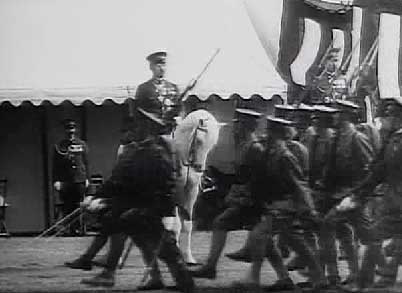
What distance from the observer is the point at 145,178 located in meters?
5.14

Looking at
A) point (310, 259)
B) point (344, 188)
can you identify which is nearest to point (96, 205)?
point (310, 259)

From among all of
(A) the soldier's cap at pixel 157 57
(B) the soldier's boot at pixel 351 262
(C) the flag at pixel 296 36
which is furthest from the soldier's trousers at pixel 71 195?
(B) the soldier's boot at pixel 351 262

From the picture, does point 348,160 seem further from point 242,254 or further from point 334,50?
point 242,254

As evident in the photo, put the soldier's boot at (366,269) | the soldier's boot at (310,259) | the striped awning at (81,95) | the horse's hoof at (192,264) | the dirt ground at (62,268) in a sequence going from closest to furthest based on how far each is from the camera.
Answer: the striped awning at (81,95), the dirt ground at (62,268), the horse's hoof at (192,264), the soldier's boot at (310,259), the soldier's boot at (366,269)

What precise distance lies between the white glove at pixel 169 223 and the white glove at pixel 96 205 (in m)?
0.35

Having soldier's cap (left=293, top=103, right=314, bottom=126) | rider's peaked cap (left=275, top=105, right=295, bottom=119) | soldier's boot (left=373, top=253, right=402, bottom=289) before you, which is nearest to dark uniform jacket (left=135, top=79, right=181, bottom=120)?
rider's peaked cap (left=275, top=105, right=295, bottom=119)

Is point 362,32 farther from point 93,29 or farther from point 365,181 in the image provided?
point 93,29

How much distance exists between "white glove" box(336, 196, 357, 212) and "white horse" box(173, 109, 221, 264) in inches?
32.8

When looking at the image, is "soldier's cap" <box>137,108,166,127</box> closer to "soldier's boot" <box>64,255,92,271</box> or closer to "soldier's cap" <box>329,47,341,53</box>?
"soldier's boot" <box>64,255,92,271</box>

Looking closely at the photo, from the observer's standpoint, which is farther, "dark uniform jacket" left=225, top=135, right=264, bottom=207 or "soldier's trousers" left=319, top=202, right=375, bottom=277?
"soldier's trousers" left=319, top=202, right=375, bottom=277

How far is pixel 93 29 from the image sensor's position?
16.7ft

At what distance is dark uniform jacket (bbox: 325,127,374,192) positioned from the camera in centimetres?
530

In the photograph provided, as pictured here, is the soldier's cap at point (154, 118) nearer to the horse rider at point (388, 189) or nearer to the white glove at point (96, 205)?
the white glove at point (96, 205)

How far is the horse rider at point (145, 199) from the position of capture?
5.09 meters
